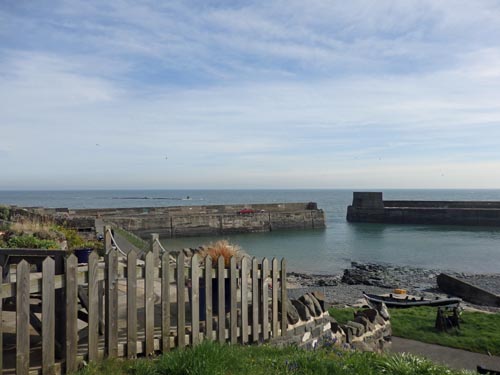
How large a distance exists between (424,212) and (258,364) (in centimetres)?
5844

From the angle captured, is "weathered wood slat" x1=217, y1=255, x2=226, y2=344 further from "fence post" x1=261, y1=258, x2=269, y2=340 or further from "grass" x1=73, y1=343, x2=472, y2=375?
"fence post" x1=261, y1=258, x2=269, y2=340

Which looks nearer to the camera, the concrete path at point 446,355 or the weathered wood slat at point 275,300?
the weathered wood slat at point 275,300

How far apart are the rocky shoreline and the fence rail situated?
11.2 metres

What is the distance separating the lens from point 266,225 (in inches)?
2019

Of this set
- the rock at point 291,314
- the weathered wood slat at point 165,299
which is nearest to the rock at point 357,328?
the rock at point 291,314

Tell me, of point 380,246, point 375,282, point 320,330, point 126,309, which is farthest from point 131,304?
point 380,246

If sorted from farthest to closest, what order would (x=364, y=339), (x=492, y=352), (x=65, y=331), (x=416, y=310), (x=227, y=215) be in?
(x=227, y=215), (x=416, y=310), (x=492, y=352), (x=364, y=339), (x=65, y=331)

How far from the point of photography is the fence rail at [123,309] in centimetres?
426

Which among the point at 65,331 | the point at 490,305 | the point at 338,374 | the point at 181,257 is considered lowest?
the point at 490,305

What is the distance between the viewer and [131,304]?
4.86 m

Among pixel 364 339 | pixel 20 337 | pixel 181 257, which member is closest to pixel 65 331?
pixel 20 337

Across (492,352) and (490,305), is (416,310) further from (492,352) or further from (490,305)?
(490,305)

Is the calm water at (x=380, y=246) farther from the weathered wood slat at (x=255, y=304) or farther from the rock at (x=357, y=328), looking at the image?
the weathered wood slat at (x=255, y=304)

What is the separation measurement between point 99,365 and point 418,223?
59.0 m
